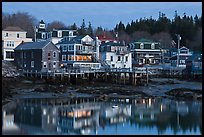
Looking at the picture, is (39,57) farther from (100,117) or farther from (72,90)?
(100,117)

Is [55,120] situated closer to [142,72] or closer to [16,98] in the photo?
[16,98]

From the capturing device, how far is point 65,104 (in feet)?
120

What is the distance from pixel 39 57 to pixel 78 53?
8.05 meters

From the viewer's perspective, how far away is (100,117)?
95.2 feet

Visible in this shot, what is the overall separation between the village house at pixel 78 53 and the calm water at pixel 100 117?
2692 cm

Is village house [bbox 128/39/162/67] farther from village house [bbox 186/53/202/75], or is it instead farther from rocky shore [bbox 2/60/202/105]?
rocky shore [bbox 2/60/202/105]

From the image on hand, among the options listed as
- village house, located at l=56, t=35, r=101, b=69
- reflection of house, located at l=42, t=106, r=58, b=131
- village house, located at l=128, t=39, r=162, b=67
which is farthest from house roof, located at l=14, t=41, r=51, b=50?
reflection of house, located at l=42, t=106, r=58, b=131

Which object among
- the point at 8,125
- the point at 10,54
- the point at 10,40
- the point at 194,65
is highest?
the point at 10,40

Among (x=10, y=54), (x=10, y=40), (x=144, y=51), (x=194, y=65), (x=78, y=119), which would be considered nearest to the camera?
(x=78, y=119)

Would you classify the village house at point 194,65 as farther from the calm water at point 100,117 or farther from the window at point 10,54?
the calm water at point 100,117

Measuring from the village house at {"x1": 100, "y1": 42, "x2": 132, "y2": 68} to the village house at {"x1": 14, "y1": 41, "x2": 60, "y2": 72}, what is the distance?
13193 mm

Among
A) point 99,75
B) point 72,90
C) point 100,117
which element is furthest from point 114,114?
point 99,75

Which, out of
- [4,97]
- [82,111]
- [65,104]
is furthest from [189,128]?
[4,97]

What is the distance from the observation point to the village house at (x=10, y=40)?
6906 centimetres
